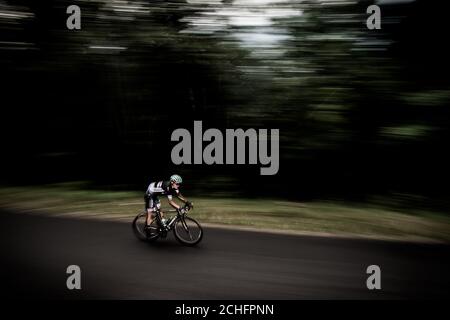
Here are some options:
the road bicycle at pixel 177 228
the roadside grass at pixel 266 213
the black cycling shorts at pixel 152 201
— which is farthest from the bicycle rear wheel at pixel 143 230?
the roadside grass at pixel 266 213

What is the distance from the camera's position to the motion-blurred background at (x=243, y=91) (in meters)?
8.11

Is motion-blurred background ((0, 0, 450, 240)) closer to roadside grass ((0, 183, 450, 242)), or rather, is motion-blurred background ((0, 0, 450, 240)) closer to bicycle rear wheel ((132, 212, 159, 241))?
roadside grass ((0, 183, 450, 242))

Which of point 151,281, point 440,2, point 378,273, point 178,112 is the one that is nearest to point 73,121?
point 178,112

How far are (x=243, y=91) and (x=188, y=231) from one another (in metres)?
4.18

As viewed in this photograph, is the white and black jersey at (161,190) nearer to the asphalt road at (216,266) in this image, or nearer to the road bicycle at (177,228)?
the road bicycle at (177,228)

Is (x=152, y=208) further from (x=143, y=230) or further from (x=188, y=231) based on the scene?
(x=188, y=231)

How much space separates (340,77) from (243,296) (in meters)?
5.49

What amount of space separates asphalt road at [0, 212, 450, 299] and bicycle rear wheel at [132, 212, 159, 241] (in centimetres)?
11

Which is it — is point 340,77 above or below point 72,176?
above

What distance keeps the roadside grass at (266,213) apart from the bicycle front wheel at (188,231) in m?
0.73

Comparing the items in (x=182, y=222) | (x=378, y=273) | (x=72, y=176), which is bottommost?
(x=378, y=273)

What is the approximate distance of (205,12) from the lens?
9180 mm

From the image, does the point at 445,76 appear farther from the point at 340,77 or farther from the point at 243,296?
the point at 243,296

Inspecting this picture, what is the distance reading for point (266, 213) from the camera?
7305mm
